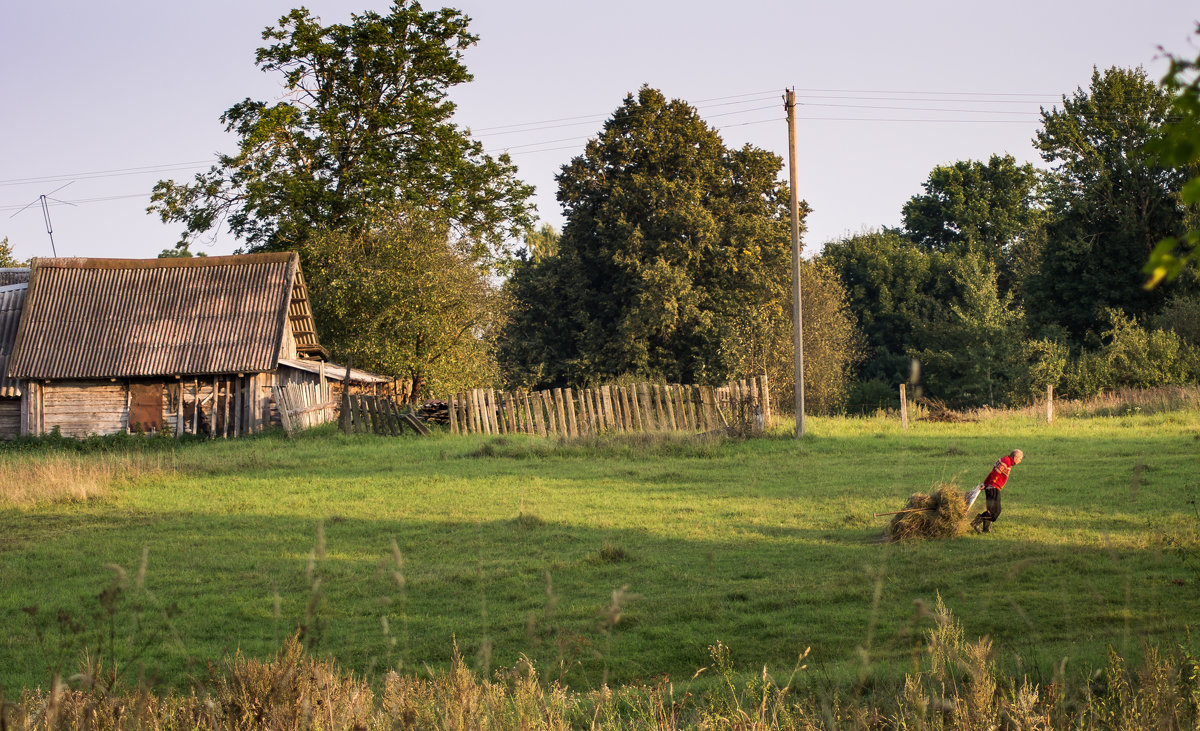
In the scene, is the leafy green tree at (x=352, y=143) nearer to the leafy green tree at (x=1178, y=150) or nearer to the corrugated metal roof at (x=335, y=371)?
the corrugated metal roof at (x=335, y=371)

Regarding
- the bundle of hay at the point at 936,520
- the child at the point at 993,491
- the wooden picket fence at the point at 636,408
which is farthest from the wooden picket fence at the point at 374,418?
the child at the point at 993,491

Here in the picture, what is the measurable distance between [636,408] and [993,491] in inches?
567

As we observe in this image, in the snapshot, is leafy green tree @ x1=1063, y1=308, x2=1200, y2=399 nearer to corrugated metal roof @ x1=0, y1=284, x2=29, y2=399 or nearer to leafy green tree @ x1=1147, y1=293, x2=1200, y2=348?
leafy green tree @ x1=1147, y1=293, x2=1200, y2=348

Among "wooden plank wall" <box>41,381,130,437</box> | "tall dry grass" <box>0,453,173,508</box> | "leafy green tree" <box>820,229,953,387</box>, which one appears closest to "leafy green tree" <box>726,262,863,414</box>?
"leafy green tree" <box>820,229,953,387</box>

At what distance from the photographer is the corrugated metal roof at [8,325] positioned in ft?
96.6

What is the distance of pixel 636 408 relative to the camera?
81.8 feet

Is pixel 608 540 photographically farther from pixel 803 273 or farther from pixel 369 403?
pixel 803 273

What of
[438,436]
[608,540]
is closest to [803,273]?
[438,436]

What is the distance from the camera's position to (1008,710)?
4.18 m

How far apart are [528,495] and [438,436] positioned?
409 inches

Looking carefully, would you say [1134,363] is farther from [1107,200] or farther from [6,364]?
[6,364]

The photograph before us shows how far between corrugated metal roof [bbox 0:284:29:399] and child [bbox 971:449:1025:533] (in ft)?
92.1

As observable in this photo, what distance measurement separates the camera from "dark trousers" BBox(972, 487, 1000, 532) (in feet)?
35.9

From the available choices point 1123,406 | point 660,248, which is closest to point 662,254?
point 660,248
